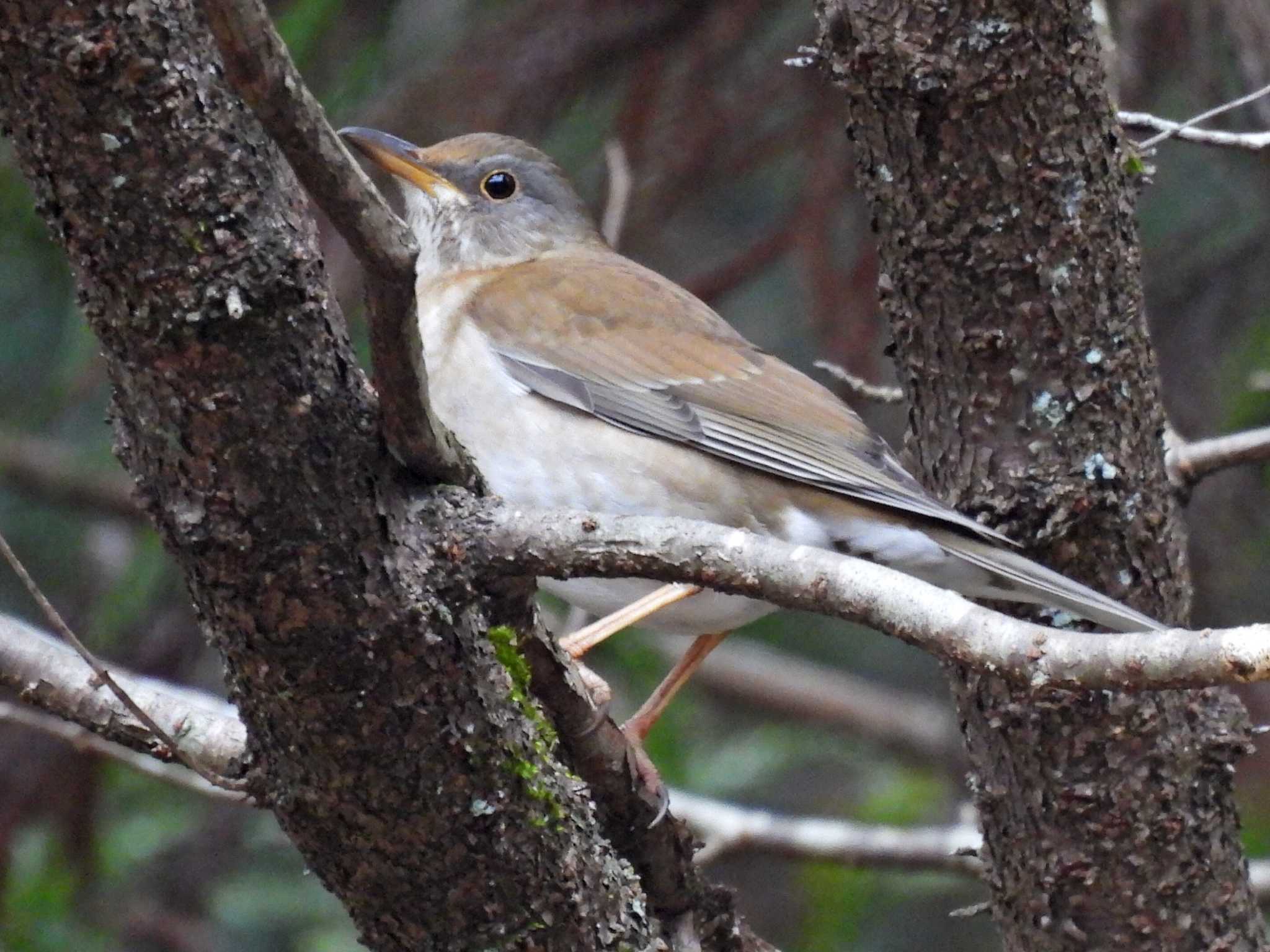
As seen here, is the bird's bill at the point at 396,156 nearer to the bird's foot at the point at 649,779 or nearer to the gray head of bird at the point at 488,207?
the gray head of bird at the point at 488,207

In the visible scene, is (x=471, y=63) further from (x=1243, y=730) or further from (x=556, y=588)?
(x=1243, y=730)

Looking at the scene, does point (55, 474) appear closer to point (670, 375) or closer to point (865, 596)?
point (670, 375)

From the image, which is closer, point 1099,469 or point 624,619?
Answer: point 1099,469

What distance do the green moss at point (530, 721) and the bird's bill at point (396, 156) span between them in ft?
6.79

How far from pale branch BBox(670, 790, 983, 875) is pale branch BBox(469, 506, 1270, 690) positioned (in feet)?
7.96

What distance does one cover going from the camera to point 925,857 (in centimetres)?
467

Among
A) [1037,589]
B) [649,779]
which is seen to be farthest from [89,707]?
[1037,589]

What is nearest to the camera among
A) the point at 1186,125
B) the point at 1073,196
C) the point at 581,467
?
the point at 1073,196

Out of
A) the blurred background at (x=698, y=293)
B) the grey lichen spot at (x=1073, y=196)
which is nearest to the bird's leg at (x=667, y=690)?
the blurred background at (x=698, y=293)

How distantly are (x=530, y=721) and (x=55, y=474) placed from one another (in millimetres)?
4134

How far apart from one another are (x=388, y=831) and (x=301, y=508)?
1.71 feet

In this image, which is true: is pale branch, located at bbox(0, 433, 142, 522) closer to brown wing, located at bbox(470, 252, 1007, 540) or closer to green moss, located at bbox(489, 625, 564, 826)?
brown wing, located at bbox(470, 252, 1007, 540)

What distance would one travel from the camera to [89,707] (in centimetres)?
289

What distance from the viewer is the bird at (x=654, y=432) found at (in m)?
3.60
